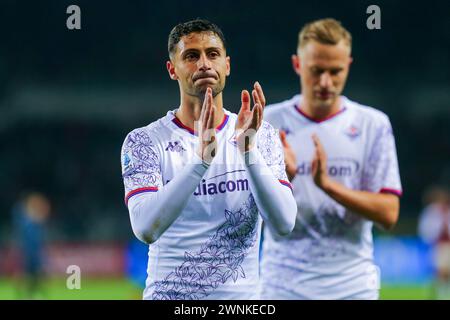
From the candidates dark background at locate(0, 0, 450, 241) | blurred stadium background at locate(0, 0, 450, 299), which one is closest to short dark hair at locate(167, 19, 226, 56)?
blurred stadium background at locate(0, 0, 450, 299)

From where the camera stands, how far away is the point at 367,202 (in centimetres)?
507

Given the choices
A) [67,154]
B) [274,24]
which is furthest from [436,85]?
[67,154]

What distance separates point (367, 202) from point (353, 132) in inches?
22.5

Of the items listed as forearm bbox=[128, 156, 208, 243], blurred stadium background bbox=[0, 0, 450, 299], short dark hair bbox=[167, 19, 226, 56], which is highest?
blurred stadium background bbox=[0, 0, 450, 299]

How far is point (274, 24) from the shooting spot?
2081 cm

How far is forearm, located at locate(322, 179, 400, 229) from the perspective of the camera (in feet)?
16.2

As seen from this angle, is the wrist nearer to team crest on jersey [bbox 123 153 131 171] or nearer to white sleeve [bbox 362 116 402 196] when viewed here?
white sleeve [bbox 362 116 402 196]

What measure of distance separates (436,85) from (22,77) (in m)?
11.1

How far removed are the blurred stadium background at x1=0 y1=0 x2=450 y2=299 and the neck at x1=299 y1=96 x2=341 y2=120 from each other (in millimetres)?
13474

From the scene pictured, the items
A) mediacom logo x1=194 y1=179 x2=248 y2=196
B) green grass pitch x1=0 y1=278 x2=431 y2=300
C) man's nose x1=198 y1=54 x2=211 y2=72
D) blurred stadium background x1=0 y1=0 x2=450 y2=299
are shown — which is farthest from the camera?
blurred stadium background x1=0 y1=0 x2=450 y2=299

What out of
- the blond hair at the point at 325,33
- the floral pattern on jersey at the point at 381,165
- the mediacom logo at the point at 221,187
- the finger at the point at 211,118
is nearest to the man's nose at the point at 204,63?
the finger at the point at 211,118

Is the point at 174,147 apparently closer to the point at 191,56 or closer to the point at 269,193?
the point at 191,56

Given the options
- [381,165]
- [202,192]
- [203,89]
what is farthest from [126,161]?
[381,165]

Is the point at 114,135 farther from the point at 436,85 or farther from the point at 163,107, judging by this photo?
the point at 436,85
